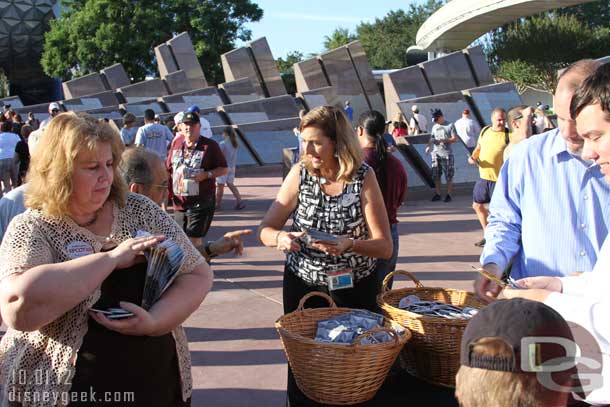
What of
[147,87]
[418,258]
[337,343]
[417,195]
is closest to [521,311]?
[337,343]

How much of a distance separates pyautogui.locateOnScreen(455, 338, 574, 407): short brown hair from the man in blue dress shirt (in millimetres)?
1148

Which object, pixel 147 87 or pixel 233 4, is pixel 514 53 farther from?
pixel 147 87

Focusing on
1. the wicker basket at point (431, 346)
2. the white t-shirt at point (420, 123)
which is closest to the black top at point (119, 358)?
the wicker basket at point (431, 346)

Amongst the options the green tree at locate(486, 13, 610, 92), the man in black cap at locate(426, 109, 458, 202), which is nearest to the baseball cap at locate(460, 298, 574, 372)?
the man in black cap at locate(426, 109, 458, 202)

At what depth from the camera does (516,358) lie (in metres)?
1.33

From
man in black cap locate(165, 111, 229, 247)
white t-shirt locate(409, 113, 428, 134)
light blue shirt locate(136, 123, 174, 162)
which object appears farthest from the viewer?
white t-shirt locate(409, 113, 428, 134)

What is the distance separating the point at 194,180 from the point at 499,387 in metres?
5.54

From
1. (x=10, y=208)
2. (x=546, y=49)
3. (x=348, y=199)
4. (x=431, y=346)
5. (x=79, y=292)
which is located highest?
(x=10, y=208)

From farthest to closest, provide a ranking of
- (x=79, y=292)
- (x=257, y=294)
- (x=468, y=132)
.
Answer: (x=468, y=132) < (x=257, y=294) < (x=79, y=292)

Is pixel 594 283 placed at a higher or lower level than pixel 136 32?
lower

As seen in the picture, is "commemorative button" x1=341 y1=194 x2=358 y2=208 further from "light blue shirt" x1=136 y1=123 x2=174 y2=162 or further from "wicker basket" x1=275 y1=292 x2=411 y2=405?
"light blue shirt" x1=136 y1=123 x2=174 y2=162

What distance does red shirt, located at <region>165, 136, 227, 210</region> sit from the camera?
6691 mm

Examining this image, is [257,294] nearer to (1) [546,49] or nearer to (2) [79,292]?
(2) [79,292]

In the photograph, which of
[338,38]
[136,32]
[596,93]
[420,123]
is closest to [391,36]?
[338,38]
